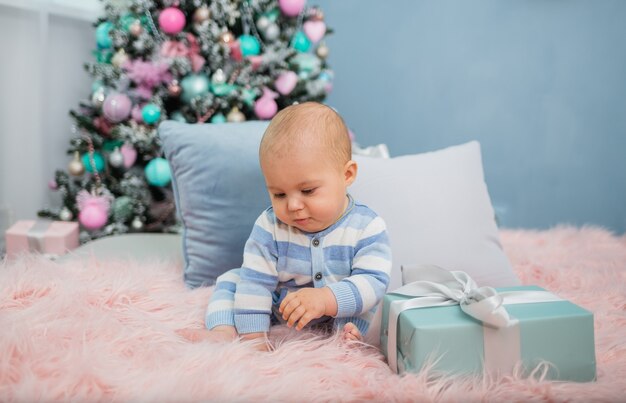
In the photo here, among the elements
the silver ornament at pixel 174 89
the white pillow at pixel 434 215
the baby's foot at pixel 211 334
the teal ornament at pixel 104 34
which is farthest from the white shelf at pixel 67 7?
the baby's foot at pixel 211 334

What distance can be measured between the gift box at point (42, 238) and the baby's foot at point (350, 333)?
1166mm

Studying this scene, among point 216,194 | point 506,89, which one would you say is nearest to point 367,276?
point 216,194

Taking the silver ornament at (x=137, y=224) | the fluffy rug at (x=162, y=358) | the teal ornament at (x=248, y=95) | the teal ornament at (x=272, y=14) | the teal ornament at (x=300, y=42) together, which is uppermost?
the teal ornament at (x=272, y=14)

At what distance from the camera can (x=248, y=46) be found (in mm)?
1938

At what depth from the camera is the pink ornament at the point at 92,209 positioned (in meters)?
1.90

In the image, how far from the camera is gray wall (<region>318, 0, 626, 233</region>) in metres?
2.48

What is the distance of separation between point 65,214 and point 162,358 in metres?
1.21

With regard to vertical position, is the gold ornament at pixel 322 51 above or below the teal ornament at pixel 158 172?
above

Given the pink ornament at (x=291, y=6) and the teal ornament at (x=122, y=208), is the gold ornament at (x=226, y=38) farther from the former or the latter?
the teal ornament at (x=122, y=208)

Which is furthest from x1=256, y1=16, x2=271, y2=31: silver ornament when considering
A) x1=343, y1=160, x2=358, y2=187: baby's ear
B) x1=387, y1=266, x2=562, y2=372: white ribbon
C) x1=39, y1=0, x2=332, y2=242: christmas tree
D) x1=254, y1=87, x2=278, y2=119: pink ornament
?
x1=387, y1=266, x2=562, y2=372: white ribbon

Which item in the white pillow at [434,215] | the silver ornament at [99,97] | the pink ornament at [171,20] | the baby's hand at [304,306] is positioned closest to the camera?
the baby's hand at [304,306]

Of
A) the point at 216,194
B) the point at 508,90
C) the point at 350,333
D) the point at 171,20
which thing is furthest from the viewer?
the point at 508,90

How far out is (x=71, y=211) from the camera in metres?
2.01

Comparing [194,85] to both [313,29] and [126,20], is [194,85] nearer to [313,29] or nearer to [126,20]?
[126,20]
